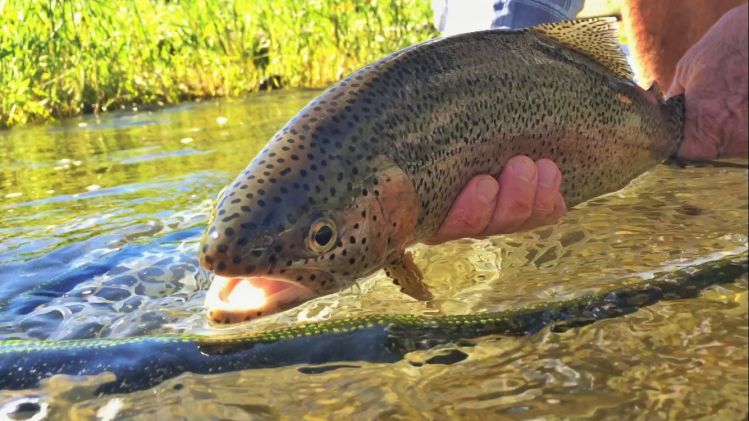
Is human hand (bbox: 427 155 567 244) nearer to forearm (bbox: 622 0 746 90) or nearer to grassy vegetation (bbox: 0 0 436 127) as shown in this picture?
forearm (bbox: 622 0 746 90)

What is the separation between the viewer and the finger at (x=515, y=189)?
270cm

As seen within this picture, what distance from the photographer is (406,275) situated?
8.39 ft

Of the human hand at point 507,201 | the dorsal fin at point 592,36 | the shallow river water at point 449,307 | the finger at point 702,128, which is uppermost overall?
the dorsal fin at point 592,36

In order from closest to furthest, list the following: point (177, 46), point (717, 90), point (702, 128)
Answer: point (717, 90)
point (702, 128)
point (177, 46)

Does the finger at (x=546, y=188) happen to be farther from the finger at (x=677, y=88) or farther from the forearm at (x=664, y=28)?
the forearm at (x=664, y=28)

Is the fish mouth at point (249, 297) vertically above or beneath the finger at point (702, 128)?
beneath

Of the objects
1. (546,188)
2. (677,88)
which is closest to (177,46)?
(677,88)

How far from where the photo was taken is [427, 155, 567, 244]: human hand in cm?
265

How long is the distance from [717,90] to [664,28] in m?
1.61

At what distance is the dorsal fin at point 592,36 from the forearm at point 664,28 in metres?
1.61

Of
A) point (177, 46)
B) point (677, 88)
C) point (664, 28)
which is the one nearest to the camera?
point (677, 88)

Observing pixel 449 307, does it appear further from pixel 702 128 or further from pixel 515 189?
pixel 702 128

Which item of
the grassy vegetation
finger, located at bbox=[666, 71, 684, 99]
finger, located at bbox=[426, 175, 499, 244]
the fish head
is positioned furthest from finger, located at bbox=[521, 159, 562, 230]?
the grassy vegetation

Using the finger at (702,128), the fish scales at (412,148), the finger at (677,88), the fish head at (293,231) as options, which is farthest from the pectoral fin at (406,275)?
the finger at (677,88)
